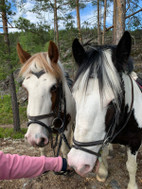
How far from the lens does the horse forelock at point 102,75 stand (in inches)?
51.9

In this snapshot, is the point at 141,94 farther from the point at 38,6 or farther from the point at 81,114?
the point at 38,6

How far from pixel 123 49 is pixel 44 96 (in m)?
1.17

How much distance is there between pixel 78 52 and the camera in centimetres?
161

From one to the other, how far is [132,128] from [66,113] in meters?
1.14

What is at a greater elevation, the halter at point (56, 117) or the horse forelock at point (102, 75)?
the horse forelock at point (102, 75)

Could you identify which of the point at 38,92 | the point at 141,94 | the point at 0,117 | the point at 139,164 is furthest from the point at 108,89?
the point at 0,117

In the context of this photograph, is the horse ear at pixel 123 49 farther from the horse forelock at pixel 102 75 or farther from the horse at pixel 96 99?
the horse forelock at pixel 102 75

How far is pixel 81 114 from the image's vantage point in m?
1.27

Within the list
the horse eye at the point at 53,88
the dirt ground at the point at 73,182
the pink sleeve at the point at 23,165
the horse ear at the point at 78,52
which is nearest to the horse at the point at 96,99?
the horse ear at the point at 78,52

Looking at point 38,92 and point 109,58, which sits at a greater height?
point 109,58

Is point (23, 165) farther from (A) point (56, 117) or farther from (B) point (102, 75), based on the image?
(B) point (102, 75)

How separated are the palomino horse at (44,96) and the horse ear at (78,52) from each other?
56cm

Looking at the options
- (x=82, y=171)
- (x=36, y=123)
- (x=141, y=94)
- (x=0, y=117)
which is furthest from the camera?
(x=0, y=117)

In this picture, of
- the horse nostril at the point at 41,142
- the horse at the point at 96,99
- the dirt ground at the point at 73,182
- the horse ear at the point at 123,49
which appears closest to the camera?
the horse at the point at 96,99
